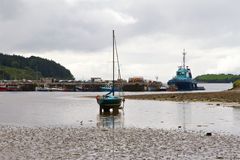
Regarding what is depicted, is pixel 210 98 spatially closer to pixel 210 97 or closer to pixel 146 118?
pixel 210 97

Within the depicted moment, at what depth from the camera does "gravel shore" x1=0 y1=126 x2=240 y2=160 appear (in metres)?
25.5

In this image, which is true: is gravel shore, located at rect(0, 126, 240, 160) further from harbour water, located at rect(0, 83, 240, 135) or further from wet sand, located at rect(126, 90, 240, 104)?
wet sand, located at rect(126, 90, 240, 104)

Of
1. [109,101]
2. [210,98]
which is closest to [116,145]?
[109,101]

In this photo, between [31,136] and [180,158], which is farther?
[31,136]

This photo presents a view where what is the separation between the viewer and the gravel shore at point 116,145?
83.6 ft

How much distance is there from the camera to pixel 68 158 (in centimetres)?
2455

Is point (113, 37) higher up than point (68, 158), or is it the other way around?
point (113, 37)

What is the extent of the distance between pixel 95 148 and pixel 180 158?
6.45 metres

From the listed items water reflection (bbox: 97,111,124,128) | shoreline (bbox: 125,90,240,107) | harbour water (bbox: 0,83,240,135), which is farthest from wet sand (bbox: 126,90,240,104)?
water reflection (bbox: 97,111,124,128)

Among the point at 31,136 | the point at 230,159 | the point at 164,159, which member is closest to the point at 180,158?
the point at 164,159

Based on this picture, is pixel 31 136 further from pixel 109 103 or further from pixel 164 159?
pixel 109 103

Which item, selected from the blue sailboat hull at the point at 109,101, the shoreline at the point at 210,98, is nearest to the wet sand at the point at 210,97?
the shoreline at the point at 210,98

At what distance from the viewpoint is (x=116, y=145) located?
2964 cm

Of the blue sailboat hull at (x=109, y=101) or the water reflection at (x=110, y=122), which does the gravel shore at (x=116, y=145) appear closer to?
the water reflection at (x=110, y=122)
